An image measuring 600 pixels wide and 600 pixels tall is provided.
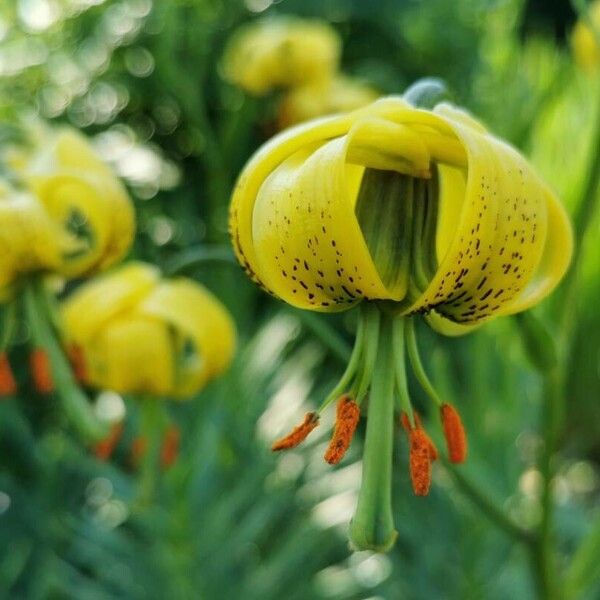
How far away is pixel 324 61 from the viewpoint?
5.60 ft

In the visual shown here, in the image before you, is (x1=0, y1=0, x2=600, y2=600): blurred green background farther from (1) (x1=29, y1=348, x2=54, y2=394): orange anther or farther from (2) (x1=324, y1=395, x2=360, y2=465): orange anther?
(2) (x1=324, y1=395, x2=360, y2=465): orange anther

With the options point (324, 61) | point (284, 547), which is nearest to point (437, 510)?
point (284, 547)

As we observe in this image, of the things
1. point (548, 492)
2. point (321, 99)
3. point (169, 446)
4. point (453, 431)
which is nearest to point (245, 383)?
point (169, 446)

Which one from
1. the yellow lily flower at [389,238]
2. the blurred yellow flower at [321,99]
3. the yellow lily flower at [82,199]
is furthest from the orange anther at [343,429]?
the blurred yellow flower at [321,99]

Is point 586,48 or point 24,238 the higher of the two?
point 24,238

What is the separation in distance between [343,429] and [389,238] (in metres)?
0.11

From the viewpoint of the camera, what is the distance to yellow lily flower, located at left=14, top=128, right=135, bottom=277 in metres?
0.86

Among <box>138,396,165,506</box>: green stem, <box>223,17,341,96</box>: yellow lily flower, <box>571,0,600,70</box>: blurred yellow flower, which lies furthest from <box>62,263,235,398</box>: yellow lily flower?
<box>223,17,341,96</box>: yellow lily flower

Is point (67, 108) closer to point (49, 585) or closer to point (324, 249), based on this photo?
point (49, 585)

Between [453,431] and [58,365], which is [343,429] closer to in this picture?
[453,431]

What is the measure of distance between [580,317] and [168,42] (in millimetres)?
977

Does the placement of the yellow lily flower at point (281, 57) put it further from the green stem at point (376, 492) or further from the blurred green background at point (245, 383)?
the green stem at point (376, 492)

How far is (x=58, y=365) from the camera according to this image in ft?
2.81

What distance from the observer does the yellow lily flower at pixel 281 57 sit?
1674mm
